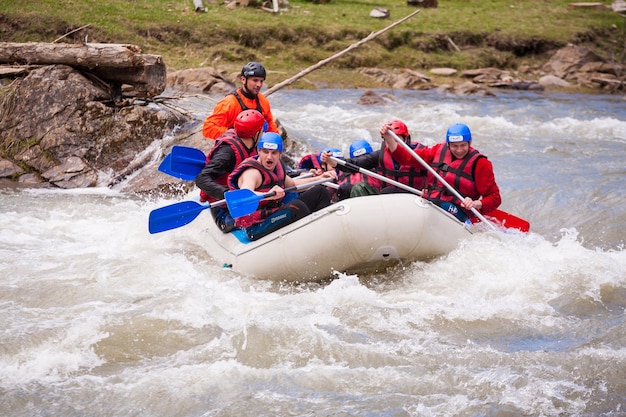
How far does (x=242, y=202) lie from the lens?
6023 mm

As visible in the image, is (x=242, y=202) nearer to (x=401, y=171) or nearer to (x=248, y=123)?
(x=248, y=123)

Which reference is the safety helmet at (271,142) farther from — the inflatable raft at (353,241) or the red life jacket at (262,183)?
the inflatable raft at (353,241)

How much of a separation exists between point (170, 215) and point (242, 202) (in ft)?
3.03

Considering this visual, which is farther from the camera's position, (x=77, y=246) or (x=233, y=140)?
(x=77, y=246)

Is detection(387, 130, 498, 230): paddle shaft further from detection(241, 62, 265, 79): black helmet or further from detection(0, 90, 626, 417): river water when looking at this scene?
detection(241, 62, 265, 79): black helmet

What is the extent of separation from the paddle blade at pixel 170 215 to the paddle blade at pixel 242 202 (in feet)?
2.32

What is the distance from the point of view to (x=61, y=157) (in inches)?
385

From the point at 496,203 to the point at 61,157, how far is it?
219 inches

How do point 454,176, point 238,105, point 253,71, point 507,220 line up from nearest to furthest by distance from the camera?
point 454,176 < point 507,220 < point 253,71 < point 238,105

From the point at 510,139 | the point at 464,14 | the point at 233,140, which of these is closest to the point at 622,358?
the point at 233,140

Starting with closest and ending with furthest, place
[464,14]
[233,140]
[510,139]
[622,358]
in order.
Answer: [622,358], [233,140], [510,139], [464,14]

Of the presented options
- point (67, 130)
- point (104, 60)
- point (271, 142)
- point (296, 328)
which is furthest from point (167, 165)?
point (104, 60)

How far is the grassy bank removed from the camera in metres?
19.0

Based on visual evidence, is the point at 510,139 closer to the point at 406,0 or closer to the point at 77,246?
the point at 77,246
